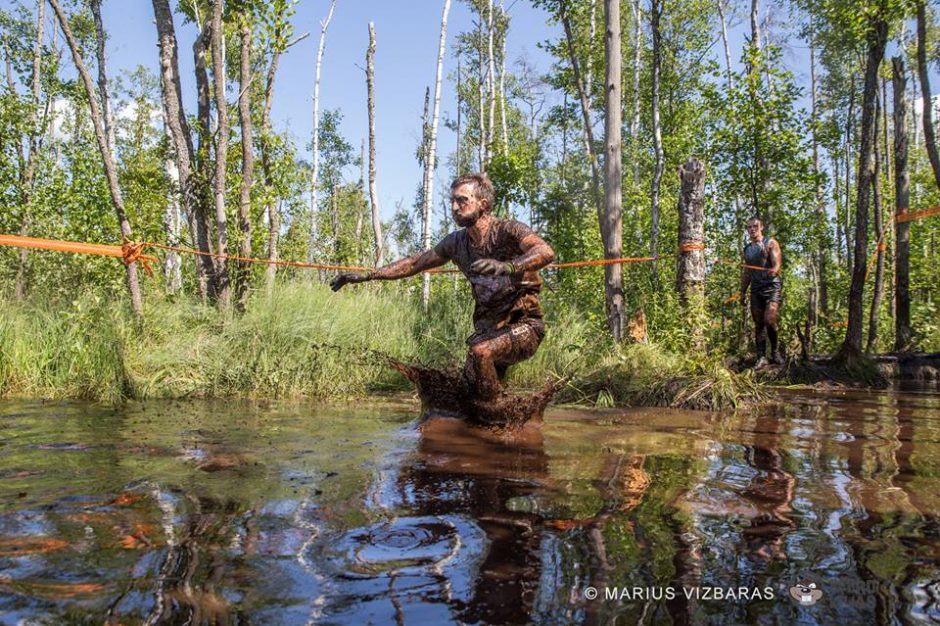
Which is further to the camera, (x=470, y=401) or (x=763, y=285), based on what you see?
(x=763, y=285)

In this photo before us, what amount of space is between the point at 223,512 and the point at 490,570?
3.84ft

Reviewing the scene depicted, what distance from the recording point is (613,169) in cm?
873

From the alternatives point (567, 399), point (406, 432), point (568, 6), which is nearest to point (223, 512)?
point (406, 432)

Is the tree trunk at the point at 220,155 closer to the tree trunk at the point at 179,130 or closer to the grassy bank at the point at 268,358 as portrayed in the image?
the tree trunk at the point at 179,130

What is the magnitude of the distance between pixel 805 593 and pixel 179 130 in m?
9.05

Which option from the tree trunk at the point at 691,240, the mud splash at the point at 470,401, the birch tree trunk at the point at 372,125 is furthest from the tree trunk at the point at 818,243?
the birch tree trunk at the point at 372,125

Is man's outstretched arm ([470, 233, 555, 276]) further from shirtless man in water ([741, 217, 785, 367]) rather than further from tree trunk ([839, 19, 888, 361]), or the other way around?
tree trunk ([839, 19, 888, 361])

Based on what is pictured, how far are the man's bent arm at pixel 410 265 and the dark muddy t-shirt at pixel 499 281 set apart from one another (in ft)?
0.61

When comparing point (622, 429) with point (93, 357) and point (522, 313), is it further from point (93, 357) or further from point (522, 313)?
point (93, 357)

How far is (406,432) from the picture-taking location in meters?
4.91

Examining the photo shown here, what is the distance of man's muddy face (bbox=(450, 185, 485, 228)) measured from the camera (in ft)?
15.3

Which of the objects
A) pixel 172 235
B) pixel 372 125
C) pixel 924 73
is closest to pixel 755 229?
pixel 924 73

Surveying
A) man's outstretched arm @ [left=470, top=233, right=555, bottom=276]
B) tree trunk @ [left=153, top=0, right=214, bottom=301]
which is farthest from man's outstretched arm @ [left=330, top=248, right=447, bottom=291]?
tree trunk @ [left=153, top=0, right=214, bottom=301]

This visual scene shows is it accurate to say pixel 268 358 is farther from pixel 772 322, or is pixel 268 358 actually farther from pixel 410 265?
pixel 772 322
